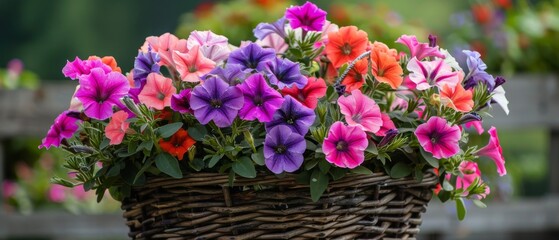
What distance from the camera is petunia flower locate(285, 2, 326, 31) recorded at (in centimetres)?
108

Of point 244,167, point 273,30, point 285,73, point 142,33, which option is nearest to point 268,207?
point 244,167

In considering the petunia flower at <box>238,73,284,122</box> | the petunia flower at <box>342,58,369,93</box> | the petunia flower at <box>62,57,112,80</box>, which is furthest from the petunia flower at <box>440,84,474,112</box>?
the petunia flower at <box>62,57,112,80</box>

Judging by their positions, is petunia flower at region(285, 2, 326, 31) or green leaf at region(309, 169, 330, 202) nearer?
green leaf at region(309, 169, 330, 202)

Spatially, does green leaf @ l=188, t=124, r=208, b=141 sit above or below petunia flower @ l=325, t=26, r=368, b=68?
below

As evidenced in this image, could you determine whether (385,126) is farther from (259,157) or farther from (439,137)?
(259,157)

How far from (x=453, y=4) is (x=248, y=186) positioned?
202 inches

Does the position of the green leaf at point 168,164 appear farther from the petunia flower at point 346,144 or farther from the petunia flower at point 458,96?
the petunia flower at point 458,96

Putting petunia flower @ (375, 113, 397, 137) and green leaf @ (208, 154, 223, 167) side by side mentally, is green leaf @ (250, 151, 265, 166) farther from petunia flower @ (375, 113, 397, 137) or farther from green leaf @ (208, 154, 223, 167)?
petunia flower @ (375, 113, 397, 137)

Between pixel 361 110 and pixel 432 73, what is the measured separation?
118mm

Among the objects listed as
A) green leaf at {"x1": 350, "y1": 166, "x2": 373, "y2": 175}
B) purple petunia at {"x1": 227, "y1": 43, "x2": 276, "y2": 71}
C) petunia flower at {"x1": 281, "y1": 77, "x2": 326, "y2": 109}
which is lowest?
green leaf at {"x1": 350, "y1": 166, "x2": 373, "y2": 175}

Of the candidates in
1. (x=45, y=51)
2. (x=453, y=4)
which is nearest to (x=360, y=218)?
(x=45, y=51)

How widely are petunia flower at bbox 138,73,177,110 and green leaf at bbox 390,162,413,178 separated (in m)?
0.30

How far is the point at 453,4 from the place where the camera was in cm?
586

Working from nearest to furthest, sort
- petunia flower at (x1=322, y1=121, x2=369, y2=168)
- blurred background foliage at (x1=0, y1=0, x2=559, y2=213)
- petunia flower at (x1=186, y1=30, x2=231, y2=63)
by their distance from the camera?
petunia flower at (x1=322, y1=121, x2=369, y2=168), petunia flower at (x1=186, y1=30, x2=231, y2=63), blurred background foliage at (x1=0, y1=0, x2=559, y2=213)
